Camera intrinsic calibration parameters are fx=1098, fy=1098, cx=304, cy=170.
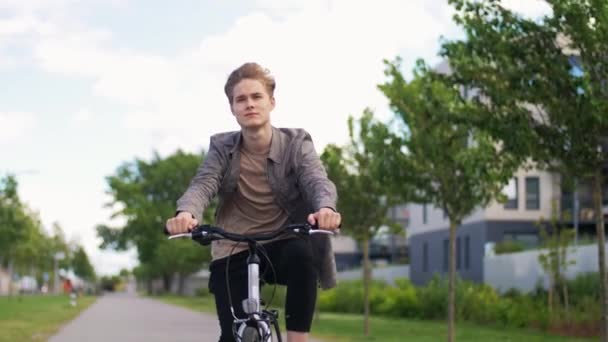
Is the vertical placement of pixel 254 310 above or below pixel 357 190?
below

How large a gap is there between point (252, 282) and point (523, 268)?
33863 mm

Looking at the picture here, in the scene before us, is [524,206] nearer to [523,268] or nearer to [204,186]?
[523,268]

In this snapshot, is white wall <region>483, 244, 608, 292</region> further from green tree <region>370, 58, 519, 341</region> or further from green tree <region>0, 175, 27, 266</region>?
green tree <region>0, 175, 27, 266</region>

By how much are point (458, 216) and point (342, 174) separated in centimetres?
611

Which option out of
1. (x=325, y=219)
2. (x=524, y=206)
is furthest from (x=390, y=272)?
(x=325, y=219)

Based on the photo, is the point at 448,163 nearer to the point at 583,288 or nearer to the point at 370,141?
the point at 370,141

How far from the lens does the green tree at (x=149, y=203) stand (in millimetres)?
82500

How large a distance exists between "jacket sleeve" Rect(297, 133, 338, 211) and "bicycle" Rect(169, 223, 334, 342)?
129 mm

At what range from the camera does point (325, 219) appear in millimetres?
4180

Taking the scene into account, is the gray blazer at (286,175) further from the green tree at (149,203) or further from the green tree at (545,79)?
the green tree at (149,203)

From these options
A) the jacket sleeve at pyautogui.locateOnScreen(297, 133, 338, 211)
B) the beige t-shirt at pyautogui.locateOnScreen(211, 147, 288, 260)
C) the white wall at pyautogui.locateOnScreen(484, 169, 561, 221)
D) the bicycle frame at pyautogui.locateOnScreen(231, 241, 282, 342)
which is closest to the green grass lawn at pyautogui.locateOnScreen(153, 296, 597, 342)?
the beige t-shirt at pyautogui.locateOnScreen(211, 147, 288, 260)

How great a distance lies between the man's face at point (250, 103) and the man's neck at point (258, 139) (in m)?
0.04

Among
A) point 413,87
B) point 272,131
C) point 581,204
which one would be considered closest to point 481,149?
point 413,87

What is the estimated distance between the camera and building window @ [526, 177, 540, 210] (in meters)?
51.8
